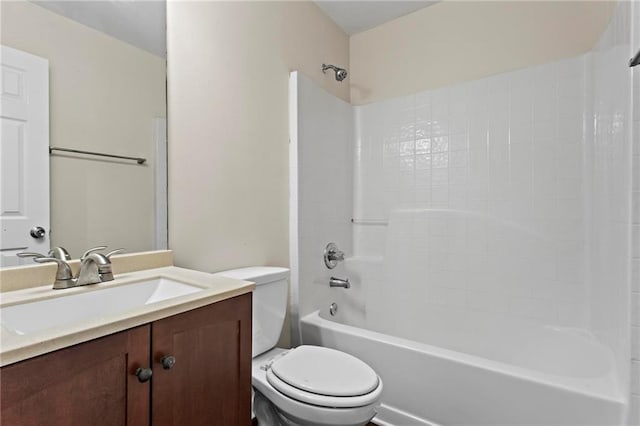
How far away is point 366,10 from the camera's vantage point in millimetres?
2188

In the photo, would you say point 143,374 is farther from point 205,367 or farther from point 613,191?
point 613,191

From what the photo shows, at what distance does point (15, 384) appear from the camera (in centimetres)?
56

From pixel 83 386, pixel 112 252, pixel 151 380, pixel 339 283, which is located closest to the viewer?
pixel 83 386

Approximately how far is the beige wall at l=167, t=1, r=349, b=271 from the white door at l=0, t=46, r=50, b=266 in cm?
41

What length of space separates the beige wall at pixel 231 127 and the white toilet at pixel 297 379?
22 cm

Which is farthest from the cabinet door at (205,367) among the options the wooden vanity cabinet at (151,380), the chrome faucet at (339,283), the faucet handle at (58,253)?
the chrome faucet at (339,283)

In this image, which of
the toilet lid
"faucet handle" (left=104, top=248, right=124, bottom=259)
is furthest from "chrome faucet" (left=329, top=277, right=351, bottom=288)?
"faucet handle" (left=104, top=248, right=124, bottom=259)

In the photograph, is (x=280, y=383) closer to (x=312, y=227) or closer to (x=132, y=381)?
(x=132, y=381)

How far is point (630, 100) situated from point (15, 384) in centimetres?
182

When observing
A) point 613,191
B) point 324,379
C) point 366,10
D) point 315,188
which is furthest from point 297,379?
point 366,10

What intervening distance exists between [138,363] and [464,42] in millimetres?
2358

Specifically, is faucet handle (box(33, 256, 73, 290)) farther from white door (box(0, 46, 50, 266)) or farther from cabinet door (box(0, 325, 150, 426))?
cabinet door (box(0, 325, 150, 426))

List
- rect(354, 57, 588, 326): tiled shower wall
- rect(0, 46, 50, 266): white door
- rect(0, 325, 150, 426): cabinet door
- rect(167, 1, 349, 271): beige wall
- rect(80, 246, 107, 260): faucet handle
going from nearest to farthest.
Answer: rect(0, 325, 150, 426): cabinet door < rect(0, 46, 50, 266): white door < rect(80, 246, 107, 260): faucet handle < rect(167, 1, 349, 271): beige wall < rect(354, 57, 588, 326): tiled shower wall

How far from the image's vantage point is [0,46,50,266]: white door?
92cm
